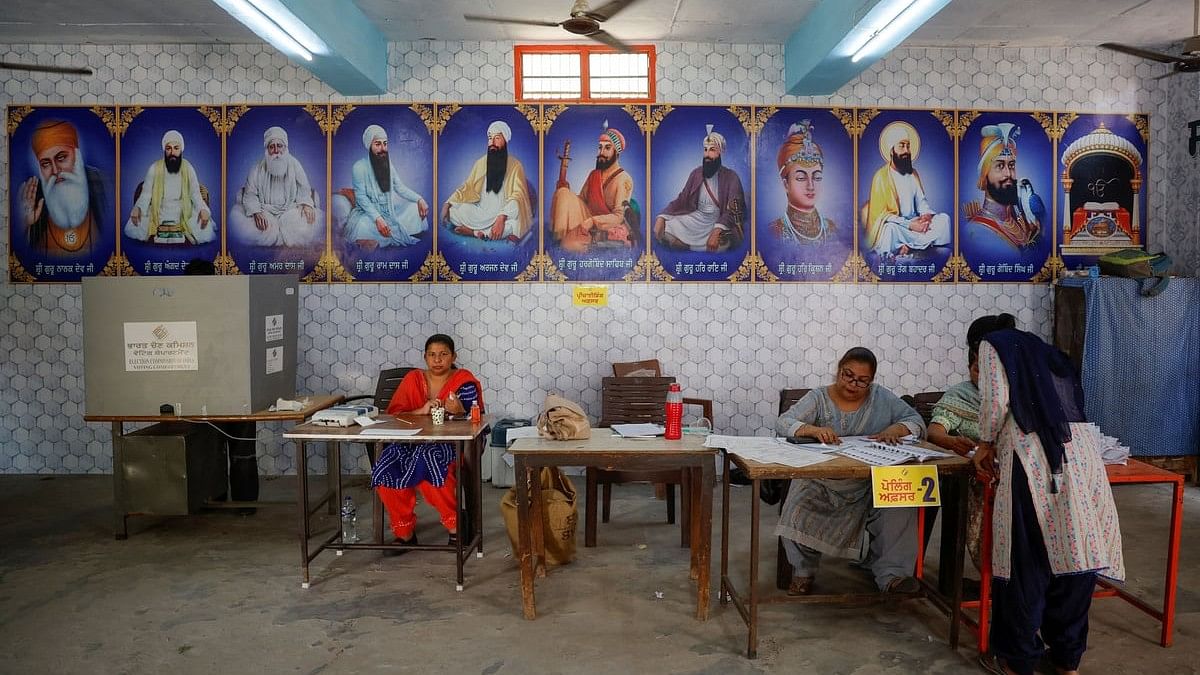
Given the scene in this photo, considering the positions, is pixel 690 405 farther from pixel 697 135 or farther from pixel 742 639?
pixel 742 639

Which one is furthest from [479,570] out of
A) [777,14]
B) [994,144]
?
[994,144]

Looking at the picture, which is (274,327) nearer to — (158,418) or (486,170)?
(158,418)

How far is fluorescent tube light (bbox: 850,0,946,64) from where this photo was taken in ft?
15.3

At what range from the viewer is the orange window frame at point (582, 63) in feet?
22.0

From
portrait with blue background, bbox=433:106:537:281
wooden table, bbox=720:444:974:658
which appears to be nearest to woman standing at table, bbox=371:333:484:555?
wooden table, bbox=720:444:974:658

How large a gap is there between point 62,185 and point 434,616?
519 cm

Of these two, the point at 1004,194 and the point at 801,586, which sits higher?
the point at 1004,194

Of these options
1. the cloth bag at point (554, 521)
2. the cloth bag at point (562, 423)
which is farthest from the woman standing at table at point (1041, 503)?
the cloth bag at point (554, 521)

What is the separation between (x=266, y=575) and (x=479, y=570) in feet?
3.77

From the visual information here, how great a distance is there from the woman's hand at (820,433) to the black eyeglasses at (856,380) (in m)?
0.27

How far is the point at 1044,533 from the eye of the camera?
3174 mm

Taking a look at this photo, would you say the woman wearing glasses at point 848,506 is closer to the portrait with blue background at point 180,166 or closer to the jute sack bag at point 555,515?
the jute sack bag at point 555,515

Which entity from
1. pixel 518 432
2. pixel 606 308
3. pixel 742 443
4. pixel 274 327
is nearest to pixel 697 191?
pixel 606 308

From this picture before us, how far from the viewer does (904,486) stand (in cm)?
346
